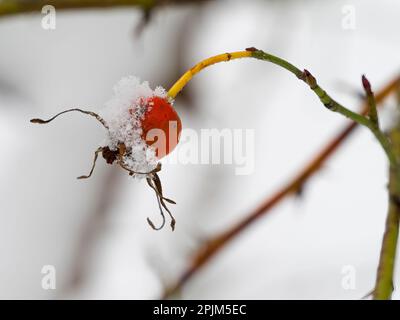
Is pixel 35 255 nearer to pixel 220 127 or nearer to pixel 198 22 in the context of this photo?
pixel 220 127

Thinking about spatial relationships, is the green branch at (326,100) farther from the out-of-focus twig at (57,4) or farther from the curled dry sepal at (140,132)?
the out-of-focus twig at (57,4)

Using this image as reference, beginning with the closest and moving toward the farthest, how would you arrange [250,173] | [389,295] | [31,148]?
1. [389,295]
2. [250,173]
3. [31,148]

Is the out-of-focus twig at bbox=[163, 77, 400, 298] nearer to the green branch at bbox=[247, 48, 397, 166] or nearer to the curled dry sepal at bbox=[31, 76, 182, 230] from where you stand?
the green branch at bbox=[247, 48, 397, 166]

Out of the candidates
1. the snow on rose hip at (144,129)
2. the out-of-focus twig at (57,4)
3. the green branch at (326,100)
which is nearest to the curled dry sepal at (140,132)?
the snow on rose hip at (144,129)

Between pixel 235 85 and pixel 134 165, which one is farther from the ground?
pixel 235 85

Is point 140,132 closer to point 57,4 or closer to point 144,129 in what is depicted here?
point 144,129

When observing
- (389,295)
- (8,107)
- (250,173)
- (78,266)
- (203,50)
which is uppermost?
(203,50)
